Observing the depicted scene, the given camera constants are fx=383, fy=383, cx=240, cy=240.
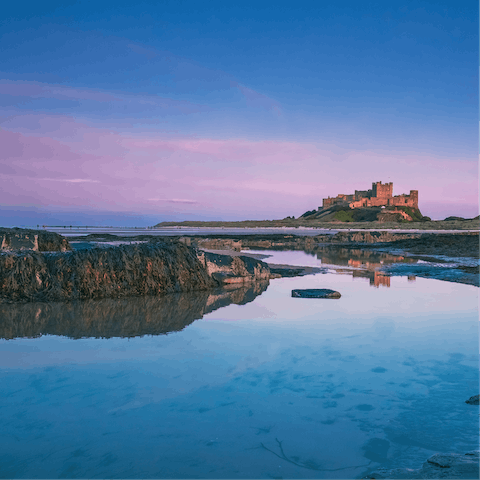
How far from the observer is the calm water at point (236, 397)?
204 cm

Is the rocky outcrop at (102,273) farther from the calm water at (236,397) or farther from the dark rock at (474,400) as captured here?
the dark rock at (474,400)

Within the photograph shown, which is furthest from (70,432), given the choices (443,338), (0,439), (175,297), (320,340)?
(175,297)

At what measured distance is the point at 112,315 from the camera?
532 cm

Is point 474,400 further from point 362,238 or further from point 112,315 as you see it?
point 362,238

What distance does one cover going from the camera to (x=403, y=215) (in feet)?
340

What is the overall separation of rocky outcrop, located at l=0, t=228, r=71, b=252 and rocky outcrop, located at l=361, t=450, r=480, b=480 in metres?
8.12

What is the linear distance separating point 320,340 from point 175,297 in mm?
3336

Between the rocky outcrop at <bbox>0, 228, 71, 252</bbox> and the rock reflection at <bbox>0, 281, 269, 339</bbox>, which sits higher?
the rocky outcrop at <bbox>0, 228, 71, 252</bbox>

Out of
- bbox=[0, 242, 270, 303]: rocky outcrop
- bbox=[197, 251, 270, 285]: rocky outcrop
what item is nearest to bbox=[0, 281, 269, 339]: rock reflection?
bbox=[0, 242, 270, 303]: rocky outcrop

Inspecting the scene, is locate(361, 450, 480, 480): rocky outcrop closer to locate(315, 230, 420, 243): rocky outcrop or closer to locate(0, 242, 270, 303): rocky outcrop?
locate(0, 242, 270, 303): rocky outcrop

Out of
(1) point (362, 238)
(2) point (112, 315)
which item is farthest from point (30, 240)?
(1) point (362, 238)

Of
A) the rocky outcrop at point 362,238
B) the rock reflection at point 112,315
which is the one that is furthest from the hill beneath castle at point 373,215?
the rock reflection at point 112,315

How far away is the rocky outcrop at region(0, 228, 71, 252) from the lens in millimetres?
8289

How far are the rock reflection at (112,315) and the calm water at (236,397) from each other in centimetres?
5
